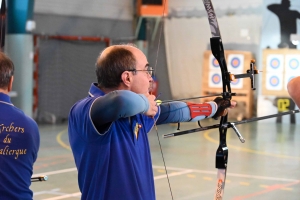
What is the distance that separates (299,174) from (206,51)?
555 cm

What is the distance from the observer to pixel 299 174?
4660 mm

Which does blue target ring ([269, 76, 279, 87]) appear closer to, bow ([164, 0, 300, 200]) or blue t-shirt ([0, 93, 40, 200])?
bow ([164, 0, 300, 200])

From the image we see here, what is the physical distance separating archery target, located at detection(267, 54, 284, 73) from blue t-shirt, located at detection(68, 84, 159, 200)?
7.86 meters

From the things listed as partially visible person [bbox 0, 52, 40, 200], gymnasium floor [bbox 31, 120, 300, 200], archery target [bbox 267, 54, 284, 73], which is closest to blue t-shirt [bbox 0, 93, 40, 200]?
partially visible person [bbox 0, 52, 40, 200]

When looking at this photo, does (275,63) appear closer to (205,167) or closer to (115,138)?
(205,167)

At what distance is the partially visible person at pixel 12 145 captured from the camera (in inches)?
64.9

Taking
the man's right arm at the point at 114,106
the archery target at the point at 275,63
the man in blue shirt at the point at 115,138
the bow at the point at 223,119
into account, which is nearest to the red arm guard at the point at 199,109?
the bow at the point at 223,119

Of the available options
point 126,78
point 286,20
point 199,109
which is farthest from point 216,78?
point 126,78

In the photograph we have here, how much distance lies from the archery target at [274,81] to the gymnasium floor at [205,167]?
5.63 feet

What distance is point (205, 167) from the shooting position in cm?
493

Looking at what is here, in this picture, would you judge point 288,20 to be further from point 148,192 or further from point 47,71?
point 148,192

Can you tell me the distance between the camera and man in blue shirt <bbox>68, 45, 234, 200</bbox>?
4.74ft

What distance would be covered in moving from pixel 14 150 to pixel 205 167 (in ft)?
11.3

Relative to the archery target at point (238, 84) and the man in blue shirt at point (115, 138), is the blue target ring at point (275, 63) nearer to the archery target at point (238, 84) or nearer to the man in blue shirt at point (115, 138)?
the archery target at point (238, 84)
